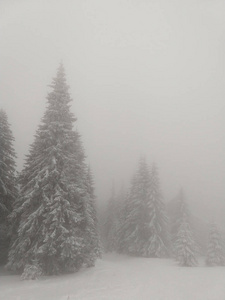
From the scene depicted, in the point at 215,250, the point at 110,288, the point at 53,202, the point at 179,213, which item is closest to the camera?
the point at 110,288

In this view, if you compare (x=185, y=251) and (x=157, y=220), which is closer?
(x=185, y=251)

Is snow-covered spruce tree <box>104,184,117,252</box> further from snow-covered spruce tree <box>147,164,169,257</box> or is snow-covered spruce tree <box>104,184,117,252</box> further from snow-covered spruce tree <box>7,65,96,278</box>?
snow-covered spruce tree <box>7,65,96,278</box>

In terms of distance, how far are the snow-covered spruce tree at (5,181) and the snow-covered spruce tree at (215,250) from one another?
25.5 meters

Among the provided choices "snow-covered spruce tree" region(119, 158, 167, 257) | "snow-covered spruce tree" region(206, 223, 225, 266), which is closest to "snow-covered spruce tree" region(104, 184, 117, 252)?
"snow-covered spruce tree" region(119, 158, 167, 257)

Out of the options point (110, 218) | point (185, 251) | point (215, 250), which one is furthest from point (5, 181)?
point (110, 218)

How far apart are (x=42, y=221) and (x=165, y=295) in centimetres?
1001

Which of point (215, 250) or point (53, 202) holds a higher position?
point (53, 202)

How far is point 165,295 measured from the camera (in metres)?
11.4

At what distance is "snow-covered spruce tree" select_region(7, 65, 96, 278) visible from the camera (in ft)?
55.1

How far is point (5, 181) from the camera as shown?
80.2 feet

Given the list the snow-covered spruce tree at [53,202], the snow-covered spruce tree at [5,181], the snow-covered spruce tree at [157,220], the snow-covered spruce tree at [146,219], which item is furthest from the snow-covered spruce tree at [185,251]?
the snow-covered spruce tree at [5,181]

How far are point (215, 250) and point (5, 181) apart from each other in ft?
92.2

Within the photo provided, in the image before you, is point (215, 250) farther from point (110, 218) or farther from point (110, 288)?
point (110, 218)

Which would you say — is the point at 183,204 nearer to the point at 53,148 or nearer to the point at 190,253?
the point at 190,253
